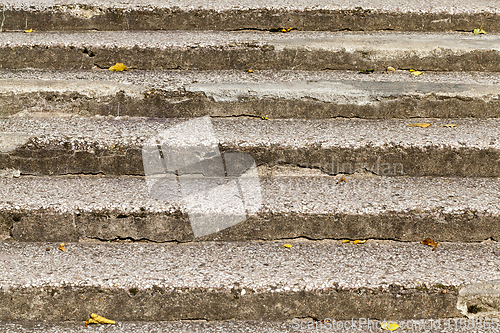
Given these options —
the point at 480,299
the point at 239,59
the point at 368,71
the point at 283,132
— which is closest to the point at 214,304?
the point at 283,132

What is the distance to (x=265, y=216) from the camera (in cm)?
200

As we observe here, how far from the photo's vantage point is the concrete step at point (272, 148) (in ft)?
7.19

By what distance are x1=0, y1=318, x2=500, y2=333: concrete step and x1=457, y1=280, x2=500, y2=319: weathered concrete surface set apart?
4 centimetres

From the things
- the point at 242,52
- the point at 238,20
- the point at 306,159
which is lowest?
the point at 306,159

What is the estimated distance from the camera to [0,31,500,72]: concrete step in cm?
263

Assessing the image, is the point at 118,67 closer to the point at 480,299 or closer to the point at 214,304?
the point at 214,304

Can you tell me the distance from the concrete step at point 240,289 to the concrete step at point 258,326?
25mm

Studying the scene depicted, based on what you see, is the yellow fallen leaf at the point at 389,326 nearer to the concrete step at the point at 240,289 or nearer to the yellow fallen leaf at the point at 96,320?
the concrete step at the point at 240,289

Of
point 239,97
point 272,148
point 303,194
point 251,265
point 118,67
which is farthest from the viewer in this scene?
point 118,67

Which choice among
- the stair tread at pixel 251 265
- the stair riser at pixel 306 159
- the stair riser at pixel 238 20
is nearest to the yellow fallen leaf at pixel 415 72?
the stair riser at pixel 238 20

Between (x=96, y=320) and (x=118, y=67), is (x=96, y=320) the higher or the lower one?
the lower one

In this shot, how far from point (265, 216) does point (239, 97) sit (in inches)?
31.6

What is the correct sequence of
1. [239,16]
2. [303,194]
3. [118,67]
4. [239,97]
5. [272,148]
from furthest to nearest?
1. [239,16]
2. [118,67]
3. [239,97]
4. [272,148]
5. [303,194]

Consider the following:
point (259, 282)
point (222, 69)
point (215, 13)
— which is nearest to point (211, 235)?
point (259, 282)
